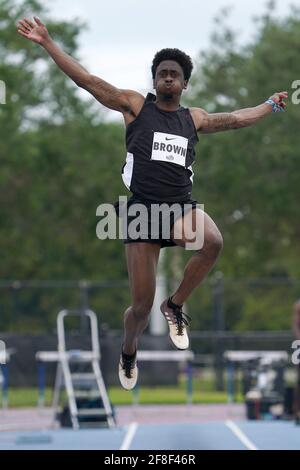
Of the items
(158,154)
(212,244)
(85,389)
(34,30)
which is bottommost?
(85,389)

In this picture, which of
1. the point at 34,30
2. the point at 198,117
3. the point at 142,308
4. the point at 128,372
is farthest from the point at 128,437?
the point at 34,30

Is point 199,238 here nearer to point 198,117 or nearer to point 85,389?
point 198,117

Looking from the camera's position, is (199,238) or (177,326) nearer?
(199,238)

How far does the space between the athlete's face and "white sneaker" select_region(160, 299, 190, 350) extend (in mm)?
1792

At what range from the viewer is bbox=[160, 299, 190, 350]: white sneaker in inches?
361

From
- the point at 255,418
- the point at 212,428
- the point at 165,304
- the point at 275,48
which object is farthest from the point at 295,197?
the point at 165,304

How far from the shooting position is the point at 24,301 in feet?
83.6

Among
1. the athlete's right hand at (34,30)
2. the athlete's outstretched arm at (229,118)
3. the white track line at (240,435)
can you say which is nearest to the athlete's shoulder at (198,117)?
the athlete's outstretched arm at (229,118)

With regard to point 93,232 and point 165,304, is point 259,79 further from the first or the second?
point 165,304

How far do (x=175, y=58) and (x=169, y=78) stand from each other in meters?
0.20

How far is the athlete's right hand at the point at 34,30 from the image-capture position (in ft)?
28.4

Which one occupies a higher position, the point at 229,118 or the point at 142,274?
the point at 229,118

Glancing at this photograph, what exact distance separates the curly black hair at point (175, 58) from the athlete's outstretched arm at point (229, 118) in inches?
16.0

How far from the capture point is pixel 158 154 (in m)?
8.72
